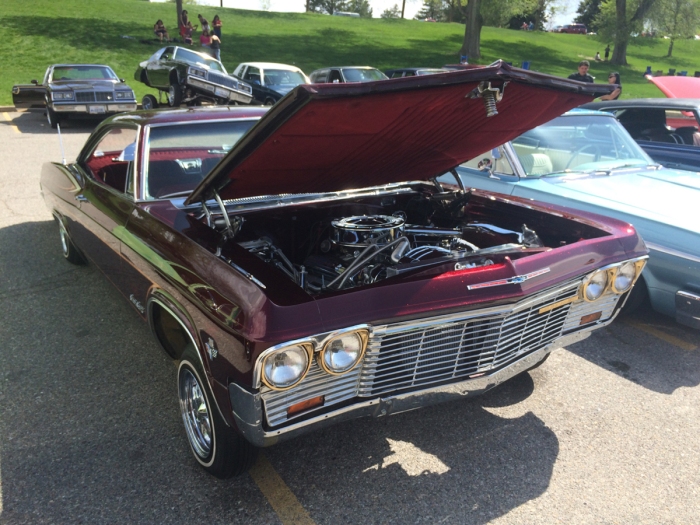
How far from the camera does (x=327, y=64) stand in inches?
1049

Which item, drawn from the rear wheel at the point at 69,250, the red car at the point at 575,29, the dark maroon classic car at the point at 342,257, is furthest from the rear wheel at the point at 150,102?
the red car at the point at 575,29

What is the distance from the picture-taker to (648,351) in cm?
395

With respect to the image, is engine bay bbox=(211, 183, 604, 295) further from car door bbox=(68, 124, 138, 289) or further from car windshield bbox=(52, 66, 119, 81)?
car windshield bbox=(52, 66, 119, 81)

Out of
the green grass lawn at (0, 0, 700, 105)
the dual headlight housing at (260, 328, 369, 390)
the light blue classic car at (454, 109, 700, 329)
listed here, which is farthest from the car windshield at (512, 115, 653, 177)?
the green grass lawn at (0, 0, 700, 105)

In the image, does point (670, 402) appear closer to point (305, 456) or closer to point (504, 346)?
point (504, 346)

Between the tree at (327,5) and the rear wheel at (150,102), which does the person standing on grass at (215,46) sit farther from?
the tree at (327,5)

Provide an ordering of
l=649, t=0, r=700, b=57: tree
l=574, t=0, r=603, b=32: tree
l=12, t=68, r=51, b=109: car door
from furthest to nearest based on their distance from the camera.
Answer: l=574, t=0, r=603, b=32: tree < l=649, t=0, r=700, b=57: tree < l=12, t=68, r=51, b=109: car door

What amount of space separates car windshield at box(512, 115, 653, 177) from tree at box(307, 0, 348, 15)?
245 feet

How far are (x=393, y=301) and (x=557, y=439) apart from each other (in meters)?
1.39

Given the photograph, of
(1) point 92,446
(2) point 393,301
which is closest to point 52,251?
(1) point 92,446

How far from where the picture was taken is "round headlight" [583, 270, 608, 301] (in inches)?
111

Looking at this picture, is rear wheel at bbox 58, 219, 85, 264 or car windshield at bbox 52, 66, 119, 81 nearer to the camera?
rear wheel at bbox 58, 219, 85, 264

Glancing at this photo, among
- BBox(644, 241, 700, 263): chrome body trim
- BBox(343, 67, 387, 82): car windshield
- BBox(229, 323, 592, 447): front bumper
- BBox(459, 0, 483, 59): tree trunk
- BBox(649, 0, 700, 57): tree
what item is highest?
BBox(649, 0, 700, 57): tree

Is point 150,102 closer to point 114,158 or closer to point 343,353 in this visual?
point 114,158
